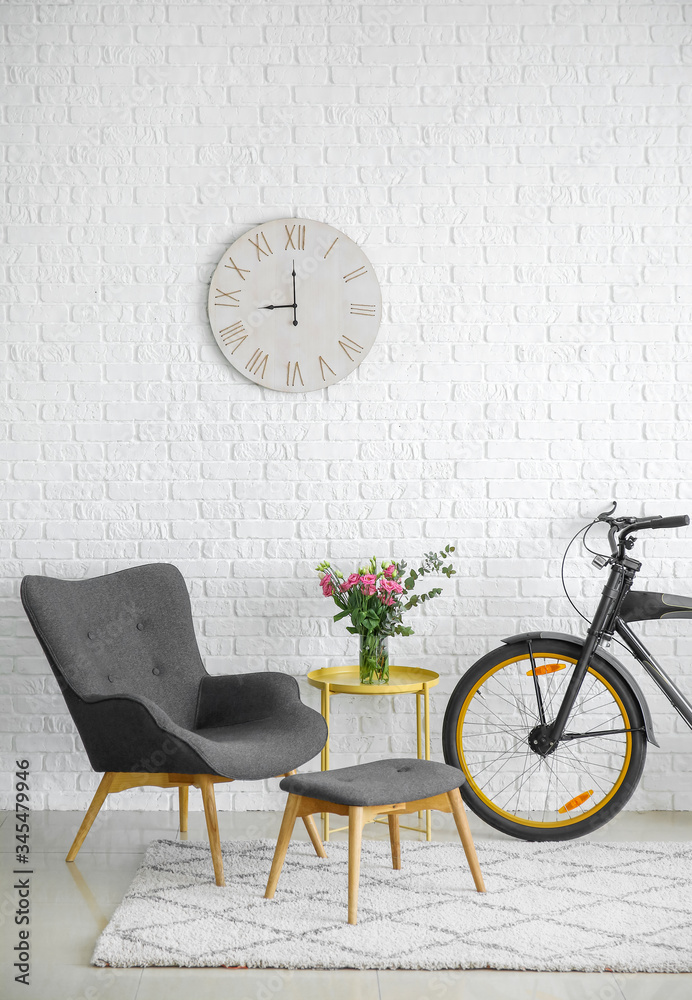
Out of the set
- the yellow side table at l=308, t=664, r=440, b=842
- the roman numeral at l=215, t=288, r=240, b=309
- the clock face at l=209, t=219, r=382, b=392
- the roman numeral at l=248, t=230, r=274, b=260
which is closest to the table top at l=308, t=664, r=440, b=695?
the yellow side table at l=308, t=664, r=440, b=842

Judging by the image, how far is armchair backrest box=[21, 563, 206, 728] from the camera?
8.23 feet

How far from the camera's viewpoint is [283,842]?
2.26 metres

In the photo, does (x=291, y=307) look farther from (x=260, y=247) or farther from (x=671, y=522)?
(x=671, y=522)

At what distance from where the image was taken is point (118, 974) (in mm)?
1934

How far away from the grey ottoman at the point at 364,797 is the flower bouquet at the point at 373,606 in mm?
437

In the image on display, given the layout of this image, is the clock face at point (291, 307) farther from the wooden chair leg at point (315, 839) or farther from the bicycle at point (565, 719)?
the wooden chair leg at point (315, 839)

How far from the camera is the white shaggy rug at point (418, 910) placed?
1994 mm

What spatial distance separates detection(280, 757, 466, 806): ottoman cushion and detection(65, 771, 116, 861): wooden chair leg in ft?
2.02

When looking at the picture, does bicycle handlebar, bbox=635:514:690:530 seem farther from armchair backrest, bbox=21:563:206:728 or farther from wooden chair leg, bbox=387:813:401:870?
armchair backrest, bbox=21:563:206:728

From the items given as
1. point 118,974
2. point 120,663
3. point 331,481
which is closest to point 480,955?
point 118,974

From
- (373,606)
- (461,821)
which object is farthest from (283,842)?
(373,606)

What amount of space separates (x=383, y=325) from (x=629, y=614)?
125 cm

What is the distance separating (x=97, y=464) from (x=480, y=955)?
1.94m

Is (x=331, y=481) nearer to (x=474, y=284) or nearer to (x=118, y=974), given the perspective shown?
(x=474, y=284)
